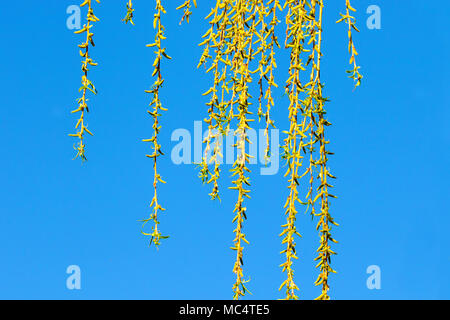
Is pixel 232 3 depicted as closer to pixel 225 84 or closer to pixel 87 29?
pixel 225 84

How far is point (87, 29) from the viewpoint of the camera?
1096 millimetres

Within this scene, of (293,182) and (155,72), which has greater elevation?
(155,72)

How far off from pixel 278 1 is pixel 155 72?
32 cm

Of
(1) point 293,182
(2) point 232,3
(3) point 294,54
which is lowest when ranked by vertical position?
(1) point 293,182

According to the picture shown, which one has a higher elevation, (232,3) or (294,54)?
(232,3)
